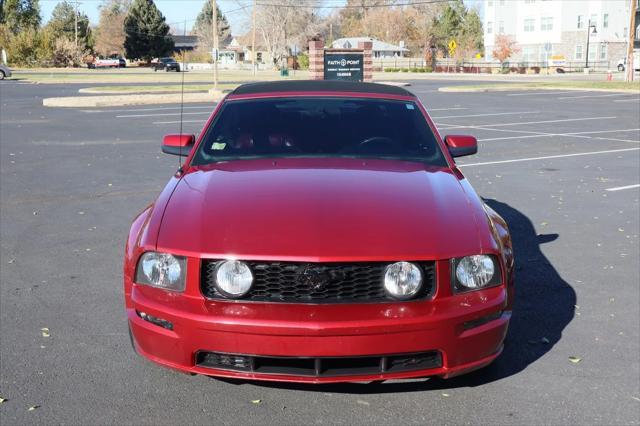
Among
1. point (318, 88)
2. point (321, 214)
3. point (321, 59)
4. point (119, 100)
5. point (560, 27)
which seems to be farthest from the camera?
point (560, 27)

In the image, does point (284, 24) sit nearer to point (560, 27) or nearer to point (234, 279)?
point (560, 27)

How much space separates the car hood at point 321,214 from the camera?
3418mm

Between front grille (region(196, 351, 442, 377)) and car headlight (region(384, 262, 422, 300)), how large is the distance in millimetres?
275

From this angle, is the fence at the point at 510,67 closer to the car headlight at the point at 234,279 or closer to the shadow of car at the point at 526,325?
the shadow of car at the point at 526,325

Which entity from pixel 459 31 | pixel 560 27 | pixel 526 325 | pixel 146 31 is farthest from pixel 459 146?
pixel 459 31

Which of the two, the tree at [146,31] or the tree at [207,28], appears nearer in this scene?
the tree at [146,31]

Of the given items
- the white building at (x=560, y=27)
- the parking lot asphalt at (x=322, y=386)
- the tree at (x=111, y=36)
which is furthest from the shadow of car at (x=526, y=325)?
the tree at (x=111, y=36)

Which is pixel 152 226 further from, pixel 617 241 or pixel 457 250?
pixel 617 241

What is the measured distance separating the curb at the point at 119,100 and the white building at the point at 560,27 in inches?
2427

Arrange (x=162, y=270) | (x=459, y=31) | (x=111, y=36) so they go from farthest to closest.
→ (x=111, y=36), (x=459, y=31), (x=162, y=270)

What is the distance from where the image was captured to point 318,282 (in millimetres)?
3363

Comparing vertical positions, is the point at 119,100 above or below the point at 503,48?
below

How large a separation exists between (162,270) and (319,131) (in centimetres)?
179

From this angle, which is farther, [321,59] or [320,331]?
[321,59]
